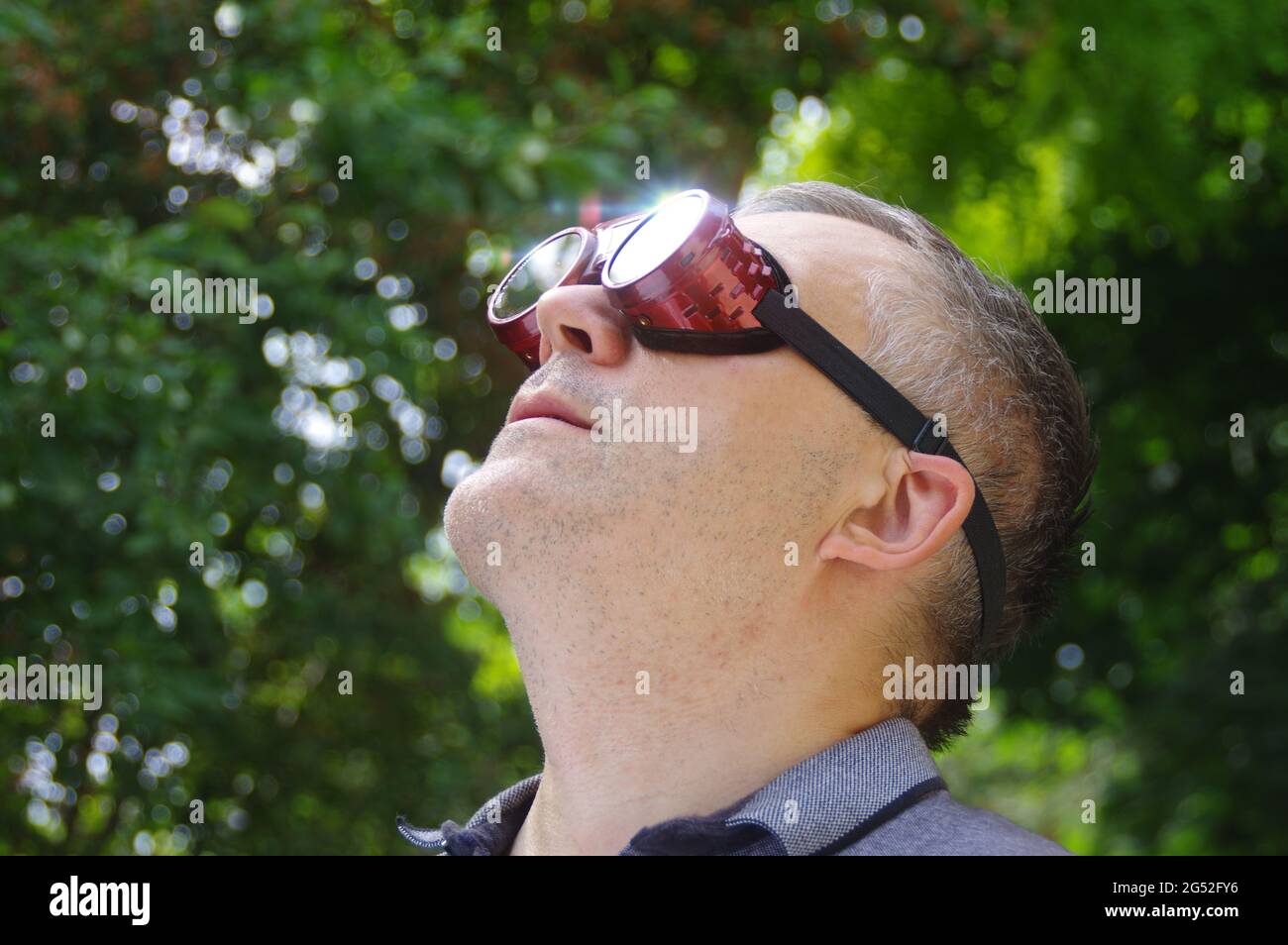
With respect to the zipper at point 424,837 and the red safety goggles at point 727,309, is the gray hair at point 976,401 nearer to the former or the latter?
the red safety goggles at point 727,309

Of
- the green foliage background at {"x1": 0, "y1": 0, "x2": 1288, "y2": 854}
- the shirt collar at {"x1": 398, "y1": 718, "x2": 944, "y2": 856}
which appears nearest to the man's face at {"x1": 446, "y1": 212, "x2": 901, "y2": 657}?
the shirt collar at {"x1": 398, "y1": 718, "x2": 944, "y2": 856}

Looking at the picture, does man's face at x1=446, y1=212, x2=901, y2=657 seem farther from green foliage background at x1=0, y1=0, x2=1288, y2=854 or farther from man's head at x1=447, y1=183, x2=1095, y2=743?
green foliage background at x1=0, y1=0, x2=1288, y2=854

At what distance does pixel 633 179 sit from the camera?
4.73m

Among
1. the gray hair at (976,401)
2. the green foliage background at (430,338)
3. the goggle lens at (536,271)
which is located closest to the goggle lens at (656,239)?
the goggle lens at (536,271)

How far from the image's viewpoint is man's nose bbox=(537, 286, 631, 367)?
2.20 meters

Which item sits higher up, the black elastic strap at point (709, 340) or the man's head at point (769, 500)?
the black elastic strap at point (709, 340)

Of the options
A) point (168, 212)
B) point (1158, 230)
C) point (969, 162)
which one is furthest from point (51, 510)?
point (1158, 230)

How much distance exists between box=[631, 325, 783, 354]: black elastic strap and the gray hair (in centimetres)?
16

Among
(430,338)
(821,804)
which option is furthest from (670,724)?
(430,338)

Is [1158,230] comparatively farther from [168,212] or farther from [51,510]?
[51,510]

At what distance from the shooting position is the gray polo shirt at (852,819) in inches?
73.7

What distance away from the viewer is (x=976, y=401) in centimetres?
225

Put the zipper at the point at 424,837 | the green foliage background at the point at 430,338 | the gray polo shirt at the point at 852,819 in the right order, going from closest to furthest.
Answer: the gray polo shirt at the point at 852,819
the zipper at the point at 424,837
the green foliage background at the point at 430,338
